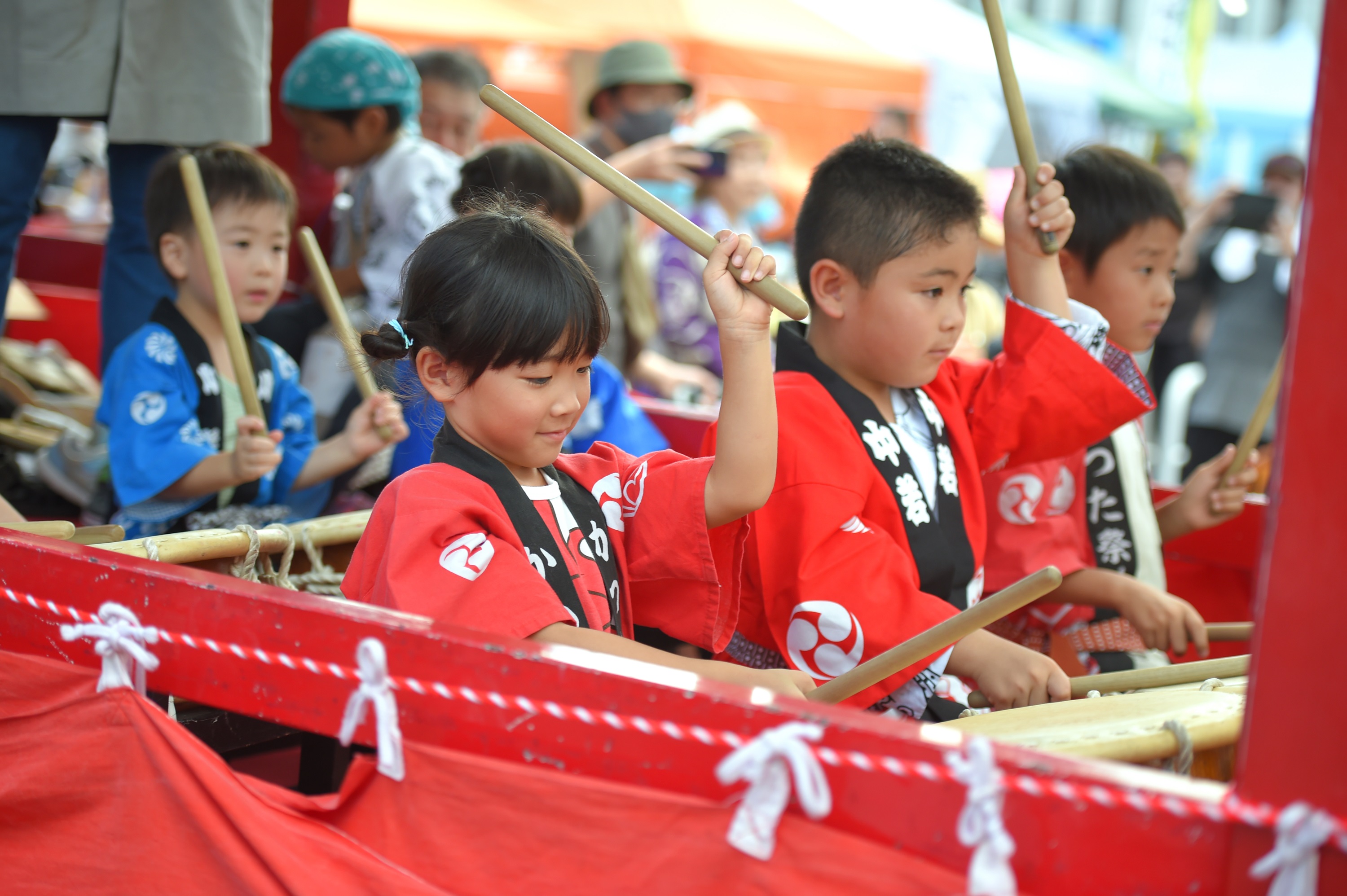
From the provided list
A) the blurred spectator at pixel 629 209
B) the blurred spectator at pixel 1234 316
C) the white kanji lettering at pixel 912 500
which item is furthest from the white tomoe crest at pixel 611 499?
the blurred spectator at pixel 1234 316

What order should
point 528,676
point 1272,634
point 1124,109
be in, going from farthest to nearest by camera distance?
point 1124,109 → point 528,676 → point 1272,634

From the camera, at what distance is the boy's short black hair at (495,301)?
123 centimetres

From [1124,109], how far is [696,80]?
146 inches

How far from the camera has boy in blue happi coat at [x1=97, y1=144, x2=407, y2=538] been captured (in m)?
1.91

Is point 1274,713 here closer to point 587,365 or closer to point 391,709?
point 391,709

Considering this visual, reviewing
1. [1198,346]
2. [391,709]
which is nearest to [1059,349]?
[391,709]

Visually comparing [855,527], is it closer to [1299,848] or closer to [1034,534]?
[1034,534]

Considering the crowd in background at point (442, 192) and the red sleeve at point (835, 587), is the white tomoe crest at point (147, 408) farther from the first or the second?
the red sleeve at point (835, 587)

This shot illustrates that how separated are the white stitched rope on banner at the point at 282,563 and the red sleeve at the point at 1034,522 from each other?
1035 millimetres

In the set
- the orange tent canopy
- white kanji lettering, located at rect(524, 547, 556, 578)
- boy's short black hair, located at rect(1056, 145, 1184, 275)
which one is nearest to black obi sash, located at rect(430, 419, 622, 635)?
white kanji lettering, located at rect(524, 547, 556, 578)

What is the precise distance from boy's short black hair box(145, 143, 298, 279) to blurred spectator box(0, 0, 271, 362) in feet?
0.38

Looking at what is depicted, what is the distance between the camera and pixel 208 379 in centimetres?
200

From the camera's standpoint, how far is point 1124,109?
9.16 m

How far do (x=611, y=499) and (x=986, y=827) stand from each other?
70cm
